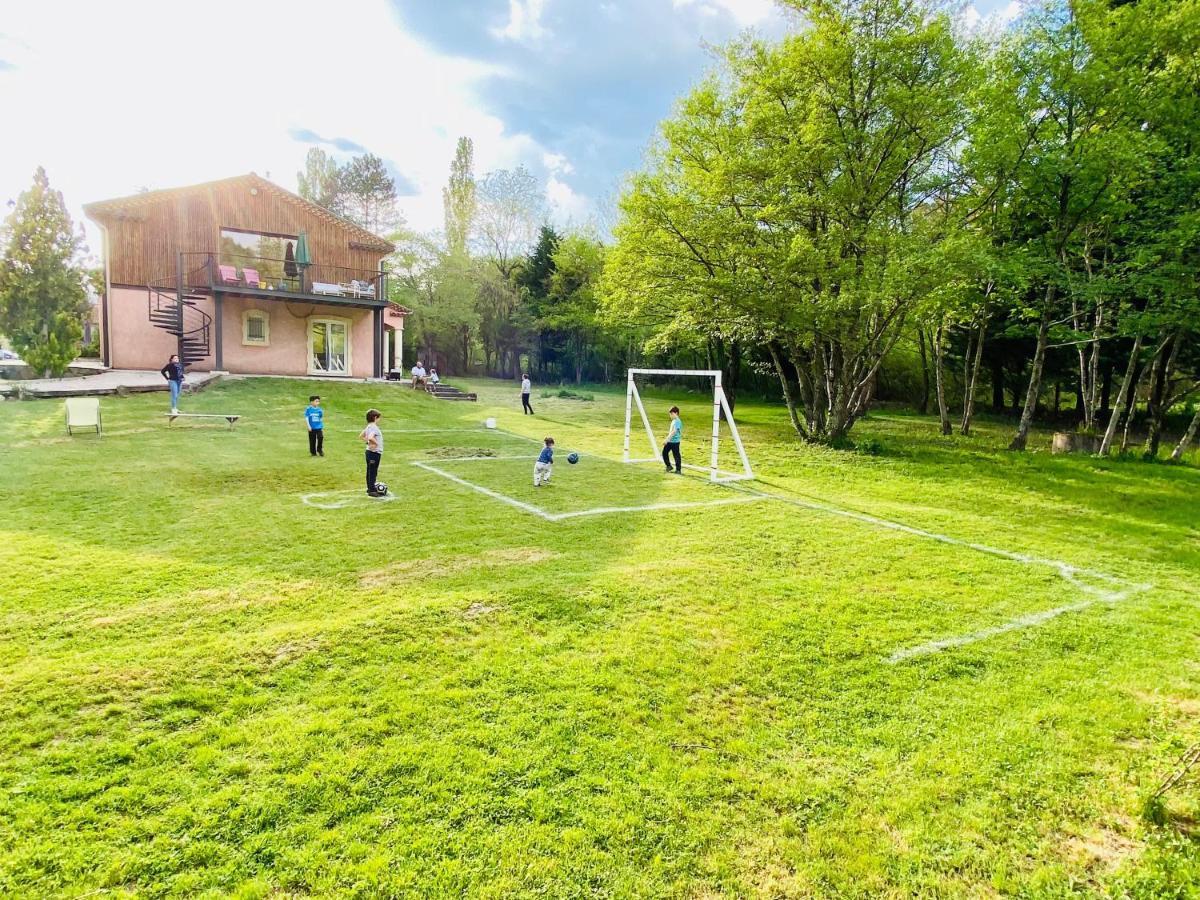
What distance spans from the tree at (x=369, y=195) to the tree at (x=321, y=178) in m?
0.56

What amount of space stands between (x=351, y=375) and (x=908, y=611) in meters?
24.5

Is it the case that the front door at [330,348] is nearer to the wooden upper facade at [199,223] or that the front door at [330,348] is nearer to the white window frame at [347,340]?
the white window frame at [347,340]

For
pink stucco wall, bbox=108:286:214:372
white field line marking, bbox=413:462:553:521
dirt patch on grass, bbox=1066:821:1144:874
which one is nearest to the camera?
dirt patch on grass, bbox=1066:821:1144:874

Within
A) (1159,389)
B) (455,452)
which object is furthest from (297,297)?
(1159,389)

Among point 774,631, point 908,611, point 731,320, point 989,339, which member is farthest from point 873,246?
point 989,339

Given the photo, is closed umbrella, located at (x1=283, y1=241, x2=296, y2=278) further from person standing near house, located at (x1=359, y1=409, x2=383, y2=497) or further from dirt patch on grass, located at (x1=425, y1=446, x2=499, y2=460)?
person standing near house, located at (x1=359, y1=409, x2=383, y2=497)

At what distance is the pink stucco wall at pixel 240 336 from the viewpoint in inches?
876

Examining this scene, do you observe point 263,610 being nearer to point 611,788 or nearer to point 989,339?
point 611,788

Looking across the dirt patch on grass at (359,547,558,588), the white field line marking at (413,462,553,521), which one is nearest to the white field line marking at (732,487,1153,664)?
the dirt patch on grass at (359,547,558,588)

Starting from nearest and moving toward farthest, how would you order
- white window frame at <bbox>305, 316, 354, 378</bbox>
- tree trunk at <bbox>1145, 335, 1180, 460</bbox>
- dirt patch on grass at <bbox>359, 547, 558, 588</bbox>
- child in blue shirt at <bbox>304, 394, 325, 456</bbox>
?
1. dirt patch on grass at <bbox>359, 547, 558, 588</bbox>
2. child in blue shirt at <bbox>304, 394, 325, 456</bbox>
3. tree trunk at <bbox>1145, 335, 1180, 460</bbox>
4. white window frame at <bbox>305, 316, 354, 378</bbox>

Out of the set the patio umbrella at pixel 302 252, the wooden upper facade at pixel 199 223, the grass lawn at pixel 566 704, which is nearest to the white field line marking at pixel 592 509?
the grass lawn at pixel 566 704

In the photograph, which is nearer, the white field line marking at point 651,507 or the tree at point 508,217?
the white field line marking at point 651,507

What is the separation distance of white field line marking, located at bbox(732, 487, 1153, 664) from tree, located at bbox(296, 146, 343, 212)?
55802 millimetres

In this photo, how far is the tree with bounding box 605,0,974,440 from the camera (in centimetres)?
1411
